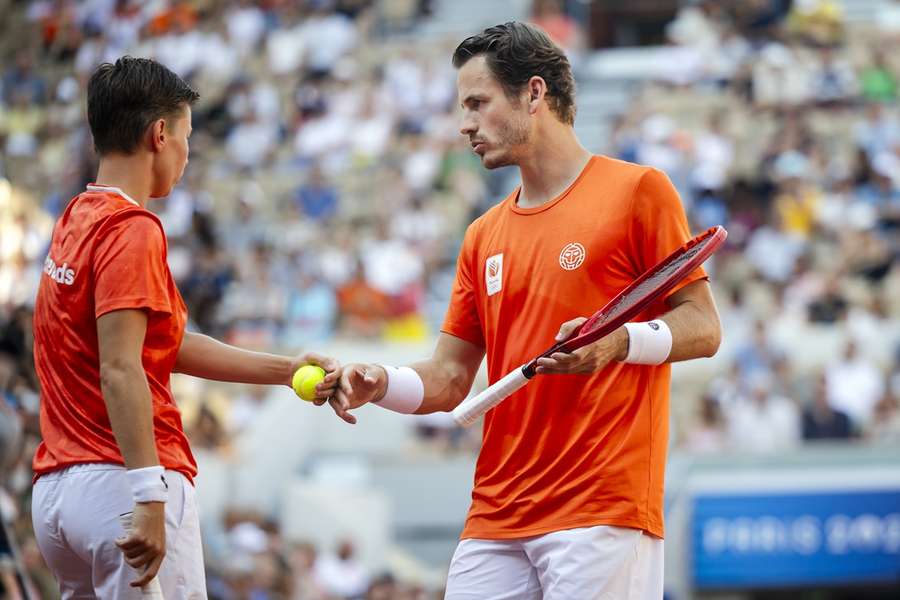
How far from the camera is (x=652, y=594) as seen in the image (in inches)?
193

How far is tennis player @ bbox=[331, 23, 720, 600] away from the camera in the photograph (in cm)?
481

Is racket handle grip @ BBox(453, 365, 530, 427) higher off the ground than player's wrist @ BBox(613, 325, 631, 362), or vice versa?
player's wrist @ BBox(613, 325, 631, 362)

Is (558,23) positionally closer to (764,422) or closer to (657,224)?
(764,422)

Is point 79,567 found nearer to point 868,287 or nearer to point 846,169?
point 868,287

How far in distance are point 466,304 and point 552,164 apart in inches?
24.5

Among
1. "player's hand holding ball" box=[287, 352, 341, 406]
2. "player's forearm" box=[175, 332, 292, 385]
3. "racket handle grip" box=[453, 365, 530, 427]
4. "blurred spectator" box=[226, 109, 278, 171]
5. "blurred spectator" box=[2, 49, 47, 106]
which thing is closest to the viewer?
"racket handle grip" box=[453, 365, 530, 427]

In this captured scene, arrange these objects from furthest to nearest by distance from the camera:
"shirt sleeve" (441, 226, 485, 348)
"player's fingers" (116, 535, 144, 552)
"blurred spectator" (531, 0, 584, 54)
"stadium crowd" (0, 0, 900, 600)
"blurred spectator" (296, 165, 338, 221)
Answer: "blurred spectator" (531, 0, 584, 54) < "blurred spectator" (296, 165, 338, 221) < "stadium crowd" (0, 0, 900, 600) < "shirt sleeve" (441, 226, 485, 348) < "player's fingers" (116, 535, 144, 552)

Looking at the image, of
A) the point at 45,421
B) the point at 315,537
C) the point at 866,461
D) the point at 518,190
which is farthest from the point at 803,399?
the point at 45,421

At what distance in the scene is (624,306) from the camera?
15.6 ft

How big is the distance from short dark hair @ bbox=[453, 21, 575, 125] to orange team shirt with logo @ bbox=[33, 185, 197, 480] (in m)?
1.27

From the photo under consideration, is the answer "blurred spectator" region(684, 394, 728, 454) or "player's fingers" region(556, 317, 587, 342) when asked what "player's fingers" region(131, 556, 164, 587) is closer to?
"player's fingers" region(556, 317, 587, 342)

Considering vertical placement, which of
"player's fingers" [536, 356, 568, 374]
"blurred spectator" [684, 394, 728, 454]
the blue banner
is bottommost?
the blue banner

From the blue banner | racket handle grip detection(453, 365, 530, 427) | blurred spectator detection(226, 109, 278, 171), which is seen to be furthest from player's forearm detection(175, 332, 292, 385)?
blurred spectator detection(226, 109, 278, 171)

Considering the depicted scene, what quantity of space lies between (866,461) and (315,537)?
523 cm
